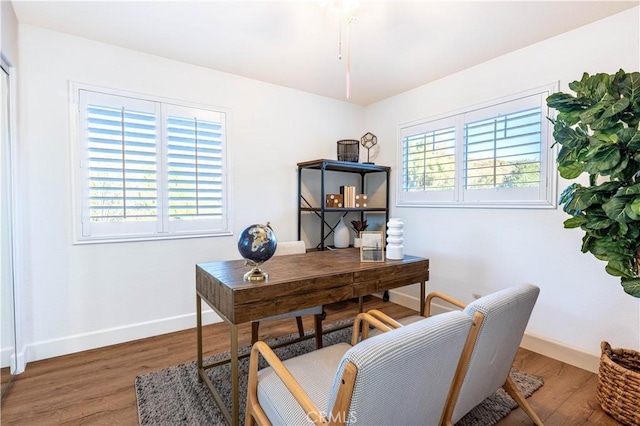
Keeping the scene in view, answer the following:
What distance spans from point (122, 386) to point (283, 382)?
1611 mm

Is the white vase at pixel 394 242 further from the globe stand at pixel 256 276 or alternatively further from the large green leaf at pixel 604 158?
the large green leaf at pixel 604 158

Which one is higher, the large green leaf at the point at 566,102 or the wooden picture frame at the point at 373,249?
the large green leaf at the point at 566,102

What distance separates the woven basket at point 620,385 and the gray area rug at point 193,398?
1.13 ft

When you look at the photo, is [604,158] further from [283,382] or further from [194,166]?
[194,166]

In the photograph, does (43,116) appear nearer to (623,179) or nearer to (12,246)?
(12,246)

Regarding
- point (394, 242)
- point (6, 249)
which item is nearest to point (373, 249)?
point (394, 242)

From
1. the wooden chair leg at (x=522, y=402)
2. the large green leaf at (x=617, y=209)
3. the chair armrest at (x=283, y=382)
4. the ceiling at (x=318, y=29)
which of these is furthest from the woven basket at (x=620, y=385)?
the ceiling at (x=318, y=29)

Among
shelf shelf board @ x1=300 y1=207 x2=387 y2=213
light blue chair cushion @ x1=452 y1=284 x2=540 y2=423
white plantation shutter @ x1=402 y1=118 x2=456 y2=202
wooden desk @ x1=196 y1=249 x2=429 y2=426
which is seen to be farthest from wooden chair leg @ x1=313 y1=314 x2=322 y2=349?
white plantation shutter @ x1=402 y1=118 x2=456 y2=202

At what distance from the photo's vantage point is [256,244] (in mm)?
1606

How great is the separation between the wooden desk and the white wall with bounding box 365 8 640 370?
95 centimetres

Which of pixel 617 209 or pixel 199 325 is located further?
pixel 199 325

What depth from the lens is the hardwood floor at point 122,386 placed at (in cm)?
174

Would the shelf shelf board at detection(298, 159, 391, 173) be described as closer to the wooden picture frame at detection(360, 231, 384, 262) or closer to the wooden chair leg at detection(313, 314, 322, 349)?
the wooden picture frame at detection(360, 231, 384, 262)

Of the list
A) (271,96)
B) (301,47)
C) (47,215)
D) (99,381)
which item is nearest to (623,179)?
(301,47)
